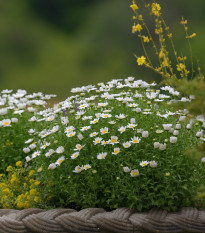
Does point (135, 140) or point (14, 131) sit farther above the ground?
point (14, 131)

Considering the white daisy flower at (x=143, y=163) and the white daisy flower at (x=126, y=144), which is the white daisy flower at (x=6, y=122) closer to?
the white daisy flower at (x=126, y=144)

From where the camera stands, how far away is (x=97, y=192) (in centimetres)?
299

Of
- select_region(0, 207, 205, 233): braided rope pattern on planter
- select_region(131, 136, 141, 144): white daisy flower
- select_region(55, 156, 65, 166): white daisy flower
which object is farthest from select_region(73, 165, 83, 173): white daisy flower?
select_region(131, 136, 141, 144): white daisy flower

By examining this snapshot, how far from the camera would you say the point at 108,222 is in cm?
256

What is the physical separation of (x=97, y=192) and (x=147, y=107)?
2.94ft

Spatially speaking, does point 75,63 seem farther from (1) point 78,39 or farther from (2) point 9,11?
(2) point 9,11

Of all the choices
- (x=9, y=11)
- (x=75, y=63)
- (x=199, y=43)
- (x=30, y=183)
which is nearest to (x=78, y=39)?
(x=75, y=63)

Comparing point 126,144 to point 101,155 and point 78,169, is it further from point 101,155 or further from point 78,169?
point 78,169

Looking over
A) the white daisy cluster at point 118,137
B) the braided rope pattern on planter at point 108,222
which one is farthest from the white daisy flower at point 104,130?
the braided rope pattern on planter at point 108,222

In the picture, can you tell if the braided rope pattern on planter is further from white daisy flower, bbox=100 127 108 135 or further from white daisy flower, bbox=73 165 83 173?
white daisy flower, bbox=100 127 108 135

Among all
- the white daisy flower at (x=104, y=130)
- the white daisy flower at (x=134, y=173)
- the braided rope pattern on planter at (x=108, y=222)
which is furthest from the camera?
the white daisy flower at (x=104, y=130)

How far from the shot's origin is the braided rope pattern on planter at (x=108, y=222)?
2.52 m

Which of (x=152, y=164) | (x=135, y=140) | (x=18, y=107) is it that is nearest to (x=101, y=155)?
(x=135, y=140)

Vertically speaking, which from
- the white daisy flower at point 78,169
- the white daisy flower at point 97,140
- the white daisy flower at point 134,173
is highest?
the white daisy flower at point 97,140
